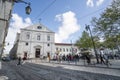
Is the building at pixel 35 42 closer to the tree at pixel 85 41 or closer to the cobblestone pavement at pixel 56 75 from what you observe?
the tree at pixel 85 41

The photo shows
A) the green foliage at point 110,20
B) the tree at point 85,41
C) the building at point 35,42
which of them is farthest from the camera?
the building at point 35,42

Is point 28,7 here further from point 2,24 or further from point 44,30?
point 44,30

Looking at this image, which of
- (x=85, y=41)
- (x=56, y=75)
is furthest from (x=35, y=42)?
(x=56, y=75)

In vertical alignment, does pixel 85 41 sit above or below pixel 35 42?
below

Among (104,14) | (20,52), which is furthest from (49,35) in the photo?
(104,14)

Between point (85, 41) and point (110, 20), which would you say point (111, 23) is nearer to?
point (110, 20)

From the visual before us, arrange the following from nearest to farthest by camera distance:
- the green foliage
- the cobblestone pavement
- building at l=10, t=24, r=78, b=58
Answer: the cobblestone pavement < the green foliage < building at l=10, t=24, r=78, b=58

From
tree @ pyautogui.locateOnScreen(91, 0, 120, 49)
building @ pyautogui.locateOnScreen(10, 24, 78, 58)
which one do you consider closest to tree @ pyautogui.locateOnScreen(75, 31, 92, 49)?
building @ pyautogui.locateOnScreen(10, 24, 78, 58)

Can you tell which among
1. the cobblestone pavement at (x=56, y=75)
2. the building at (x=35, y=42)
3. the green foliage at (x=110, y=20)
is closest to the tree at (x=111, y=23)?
the green foliage at (x=110, y=20)

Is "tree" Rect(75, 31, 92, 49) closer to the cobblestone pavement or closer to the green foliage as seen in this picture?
the green foliage

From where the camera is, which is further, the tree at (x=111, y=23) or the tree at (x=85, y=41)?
the tree at (x=85, y=41)

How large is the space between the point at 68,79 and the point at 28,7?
534 centimetres

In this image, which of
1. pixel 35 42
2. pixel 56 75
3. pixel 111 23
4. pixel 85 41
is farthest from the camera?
pixel 35 42

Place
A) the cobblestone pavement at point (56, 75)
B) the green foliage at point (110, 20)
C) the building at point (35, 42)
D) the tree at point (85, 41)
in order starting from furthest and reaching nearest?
1. the building at point (35, 42)
2. the tree at point (85, 41)
3. the green foliage at point (110, 20)
4. the cobblestone pavement at point (56, 75)
